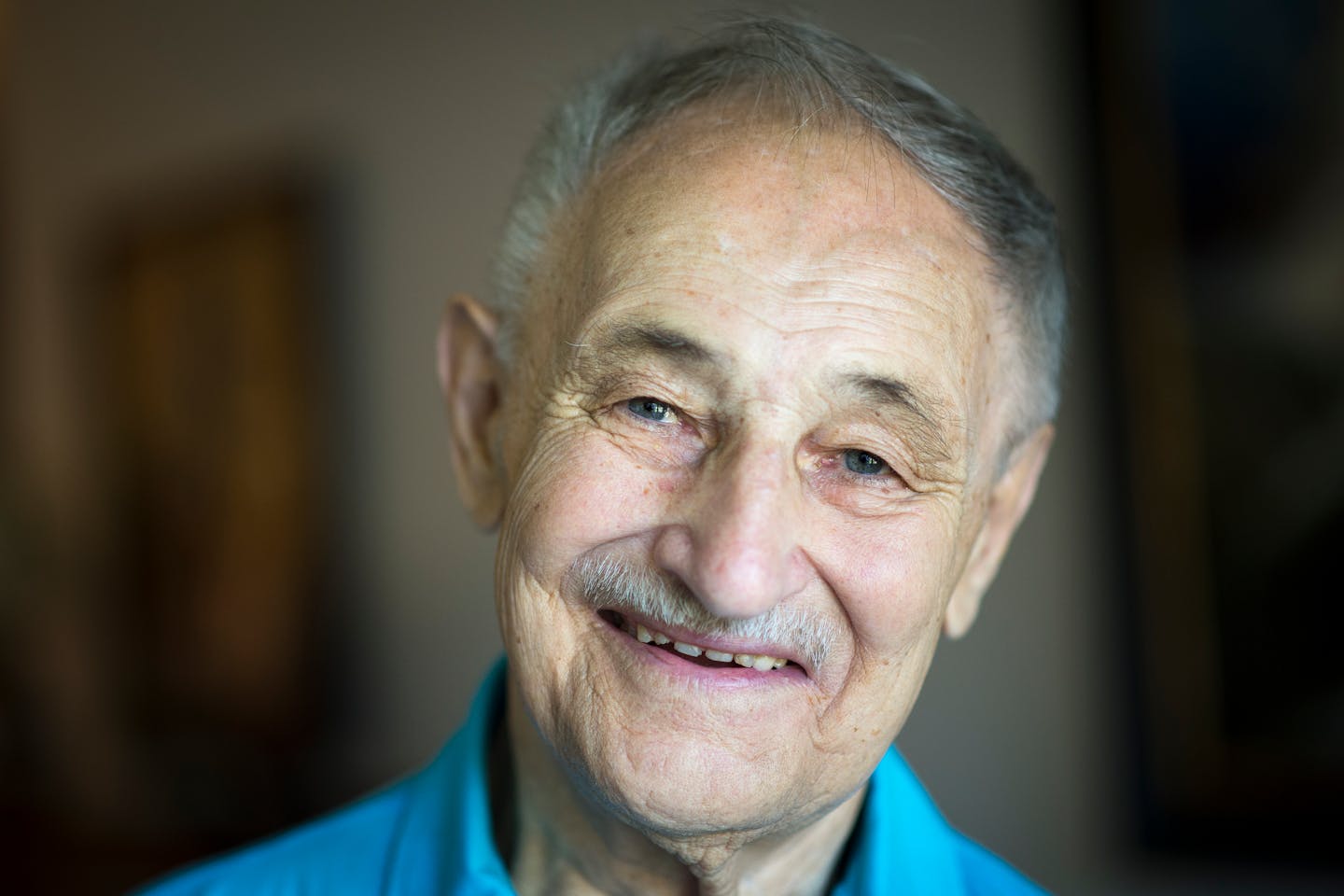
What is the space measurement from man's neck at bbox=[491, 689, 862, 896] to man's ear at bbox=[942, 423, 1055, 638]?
0.73ft

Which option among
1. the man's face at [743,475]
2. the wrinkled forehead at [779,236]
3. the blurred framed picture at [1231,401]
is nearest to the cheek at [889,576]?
the man's face at [743,475]

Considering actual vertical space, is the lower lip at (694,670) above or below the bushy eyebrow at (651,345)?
below

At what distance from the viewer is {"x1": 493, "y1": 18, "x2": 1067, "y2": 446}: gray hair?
119 cm

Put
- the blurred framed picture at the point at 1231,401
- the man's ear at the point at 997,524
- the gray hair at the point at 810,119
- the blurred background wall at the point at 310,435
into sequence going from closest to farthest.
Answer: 1. the gray hair at the point at 810,119
2. the man's ear at the point at 997,524
3. the blurred framed picture at the point at 1231,401
4. the blurred background wall at the point at 310,435

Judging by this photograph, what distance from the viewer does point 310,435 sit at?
412 cm

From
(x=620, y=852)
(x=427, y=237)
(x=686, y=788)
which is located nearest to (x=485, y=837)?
(x=620, y=852)

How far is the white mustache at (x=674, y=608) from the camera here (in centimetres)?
109

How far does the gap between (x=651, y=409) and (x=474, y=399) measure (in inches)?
12.4

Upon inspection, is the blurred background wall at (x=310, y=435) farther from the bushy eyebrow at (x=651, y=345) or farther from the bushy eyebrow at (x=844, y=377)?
the bushy eyebrow at (x=651, y=345)

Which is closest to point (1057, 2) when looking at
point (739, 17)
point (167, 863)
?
point (739, 17)

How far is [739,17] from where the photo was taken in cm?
131

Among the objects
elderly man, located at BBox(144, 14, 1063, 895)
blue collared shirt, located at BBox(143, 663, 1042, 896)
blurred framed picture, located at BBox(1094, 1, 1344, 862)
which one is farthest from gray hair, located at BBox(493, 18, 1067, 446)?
blurred framed picture, located at BBox(1094, 1, 1344, 862)

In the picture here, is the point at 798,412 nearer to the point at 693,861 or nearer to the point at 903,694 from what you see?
the point at 903,694

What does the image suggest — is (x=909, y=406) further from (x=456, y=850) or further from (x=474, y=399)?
(x=456, y=850)
